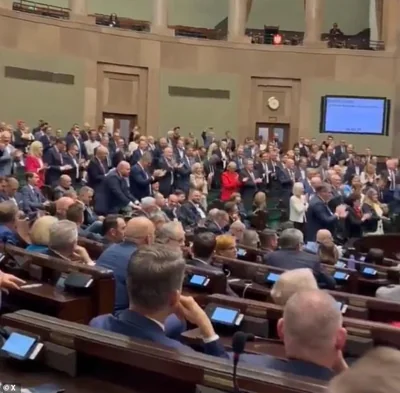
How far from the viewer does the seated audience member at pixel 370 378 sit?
113 cm

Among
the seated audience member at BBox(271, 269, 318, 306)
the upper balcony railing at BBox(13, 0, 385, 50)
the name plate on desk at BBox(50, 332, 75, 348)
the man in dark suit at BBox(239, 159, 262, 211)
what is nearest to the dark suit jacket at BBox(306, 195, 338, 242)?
the man in dark suit at BBox(239, 159, 262, 211)

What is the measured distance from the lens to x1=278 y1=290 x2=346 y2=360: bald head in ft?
7.99

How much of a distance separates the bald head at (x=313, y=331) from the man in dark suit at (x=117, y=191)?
7.99 metres

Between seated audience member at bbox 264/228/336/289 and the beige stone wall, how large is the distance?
525 inches

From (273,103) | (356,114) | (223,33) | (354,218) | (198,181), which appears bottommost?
(354,218)

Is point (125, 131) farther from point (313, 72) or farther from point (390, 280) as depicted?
point (390, 280)

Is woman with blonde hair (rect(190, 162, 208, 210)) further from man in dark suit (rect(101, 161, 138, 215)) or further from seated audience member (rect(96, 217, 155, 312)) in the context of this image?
seated audience member (rect(96, 217, 155, 312))

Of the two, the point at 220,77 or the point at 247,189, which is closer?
the point at 247,189

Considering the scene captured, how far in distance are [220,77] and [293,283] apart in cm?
1786

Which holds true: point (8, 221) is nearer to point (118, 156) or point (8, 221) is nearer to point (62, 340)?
point (62, 340)

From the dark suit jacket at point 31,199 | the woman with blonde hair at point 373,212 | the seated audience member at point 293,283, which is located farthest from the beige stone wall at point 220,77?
the seated audience member at point 293,283

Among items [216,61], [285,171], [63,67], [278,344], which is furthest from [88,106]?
[278,344]

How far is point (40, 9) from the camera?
19.0 m

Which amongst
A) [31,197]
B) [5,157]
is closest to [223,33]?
[5,157]
